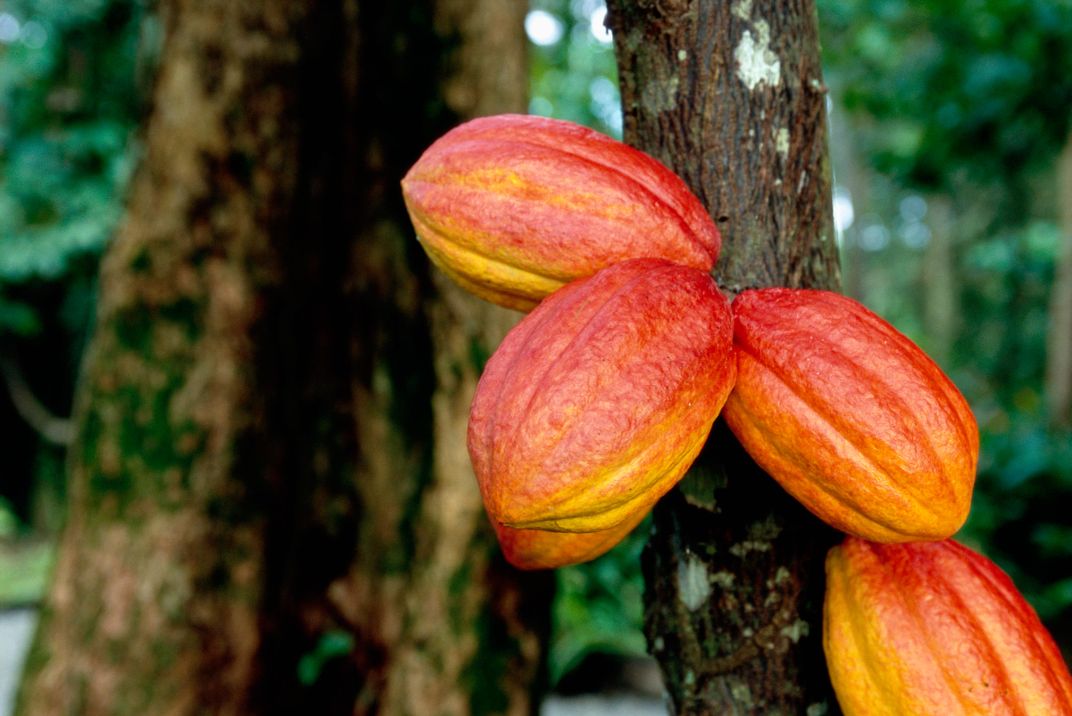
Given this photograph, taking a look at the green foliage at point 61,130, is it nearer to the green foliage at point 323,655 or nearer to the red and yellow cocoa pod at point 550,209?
the green foliage at point 323,655

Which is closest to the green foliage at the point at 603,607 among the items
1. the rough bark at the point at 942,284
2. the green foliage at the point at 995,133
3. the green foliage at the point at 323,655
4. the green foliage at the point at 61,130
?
the green foliage at the point at 995,133

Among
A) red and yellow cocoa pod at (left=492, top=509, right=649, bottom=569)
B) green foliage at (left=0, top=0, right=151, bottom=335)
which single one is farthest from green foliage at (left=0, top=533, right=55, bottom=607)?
red and yellow cocoa pod at (left=492, top=509, right=649, bottom=569)

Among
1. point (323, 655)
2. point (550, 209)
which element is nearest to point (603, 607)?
point (323, 655)

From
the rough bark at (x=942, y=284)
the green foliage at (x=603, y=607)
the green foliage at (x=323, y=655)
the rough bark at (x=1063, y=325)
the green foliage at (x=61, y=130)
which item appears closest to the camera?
the green foliage at (x=323, y=655)

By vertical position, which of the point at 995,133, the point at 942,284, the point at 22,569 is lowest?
the point at 22,569

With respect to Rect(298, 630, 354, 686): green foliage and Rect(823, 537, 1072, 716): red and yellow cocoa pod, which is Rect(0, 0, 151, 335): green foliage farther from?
Rect(823, 537, 1072, 716): red and yellow cocoa pod

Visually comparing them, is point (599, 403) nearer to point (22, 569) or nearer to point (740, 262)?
point (740, 262)
